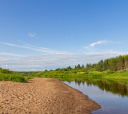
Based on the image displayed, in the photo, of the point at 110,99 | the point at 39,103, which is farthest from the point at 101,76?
the point at 39,103

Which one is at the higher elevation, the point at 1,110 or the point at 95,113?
the point at 1,110

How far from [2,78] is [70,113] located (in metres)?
21.5

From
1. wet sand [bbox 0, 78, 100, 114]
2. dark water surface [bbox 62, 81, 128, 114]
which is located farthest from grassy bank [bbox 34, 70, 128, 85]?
wet sand [bbox 0, 78, 100, 114]

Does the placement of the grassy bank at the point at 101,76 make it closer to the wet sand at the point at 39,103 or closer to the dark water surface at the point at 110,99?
the dark water surface at the point at 110,99

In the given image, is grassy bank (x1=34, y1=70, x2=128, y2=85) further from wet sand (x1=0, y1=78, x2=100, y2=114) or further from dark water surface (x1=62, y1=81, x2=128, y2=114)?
wet sand (x1=0, y1=78, x2=100, y2=114)

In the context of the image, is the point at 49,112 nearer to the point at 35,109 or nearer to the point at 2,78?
the point at 35,109

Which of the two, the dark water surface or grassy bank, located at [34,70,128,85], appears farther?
grassy bank, located at [34,70,128,85]

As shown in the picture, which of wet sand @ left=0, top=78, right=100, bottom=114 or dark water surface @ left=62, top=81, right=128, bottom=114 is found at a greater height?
wet sand @ left=0, top=78, right=100, bottom=114

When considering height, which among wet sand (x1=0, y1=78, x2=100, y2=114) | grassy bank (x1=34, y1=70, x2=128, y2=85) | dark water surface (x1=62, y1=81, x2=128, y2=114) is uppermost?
wet sand (x1=0, y1=78, x2=100, y2=114)

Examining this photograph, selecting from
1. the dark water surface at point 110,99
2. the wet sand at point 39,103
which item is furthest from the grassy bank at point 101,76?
the wet sand at point 39,103

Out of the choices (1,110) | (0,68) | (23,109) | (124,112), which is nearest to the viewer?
(1,110)

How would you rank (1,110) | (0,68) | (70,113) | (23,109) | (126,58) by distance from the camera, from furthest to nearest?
(126,58) < (0,68) < (70,113) < (23,109) < (1,110)

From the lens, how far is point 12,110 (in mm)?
9625

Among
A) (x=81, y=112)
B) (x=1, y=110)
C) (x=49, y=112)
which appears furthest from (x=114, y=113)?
(x=1, y=110)
